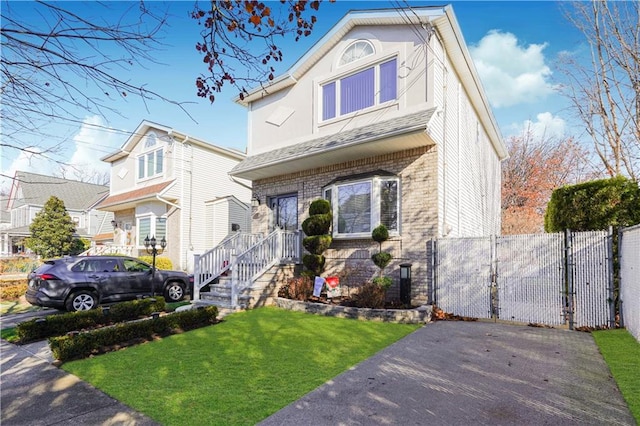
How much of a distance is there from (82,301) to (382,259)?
26.9ft

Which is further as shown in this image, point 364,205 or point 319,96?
point 319,96

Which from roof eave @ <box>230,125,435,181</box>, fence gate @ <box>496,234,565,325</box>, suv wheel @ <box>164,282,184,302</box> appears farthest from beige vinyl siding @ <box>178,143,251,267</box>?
fence gate @ <box>496,234,565,325</box>

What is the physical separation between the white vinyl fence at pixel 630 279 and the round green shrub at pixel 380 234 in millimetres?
4713

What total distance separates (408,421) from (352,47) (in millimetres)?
10175

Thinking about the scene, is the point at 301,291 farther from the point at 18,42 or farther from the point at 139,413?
the point at 18,42

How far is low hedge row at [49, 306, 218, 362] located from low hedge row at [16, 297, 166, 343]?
1.39 metres

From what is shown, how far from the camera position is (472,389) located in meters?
4.07

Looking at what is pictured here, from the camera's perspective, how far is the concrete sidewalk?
3.40 m

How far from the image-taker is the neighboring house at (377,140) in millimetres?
8883

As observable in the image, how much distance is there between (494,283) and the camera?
7.67m

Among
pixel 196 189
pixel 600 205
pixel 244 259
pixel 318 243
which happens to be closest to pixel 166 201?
pixel 196 189

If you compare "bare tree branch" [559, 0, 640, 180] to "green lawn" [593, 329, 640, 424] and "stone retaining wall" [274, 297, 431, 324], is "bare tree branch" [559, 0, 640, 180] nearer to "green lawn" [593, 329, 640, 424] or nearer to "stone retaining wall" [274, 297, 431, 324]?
"green lawn" [593, 329, 640, 424]

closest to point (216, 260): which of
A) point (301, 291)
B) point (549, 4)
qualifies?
point (301, 291)

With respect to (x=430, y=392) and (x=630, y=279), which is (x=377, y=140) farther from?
(x=430, y=392)
